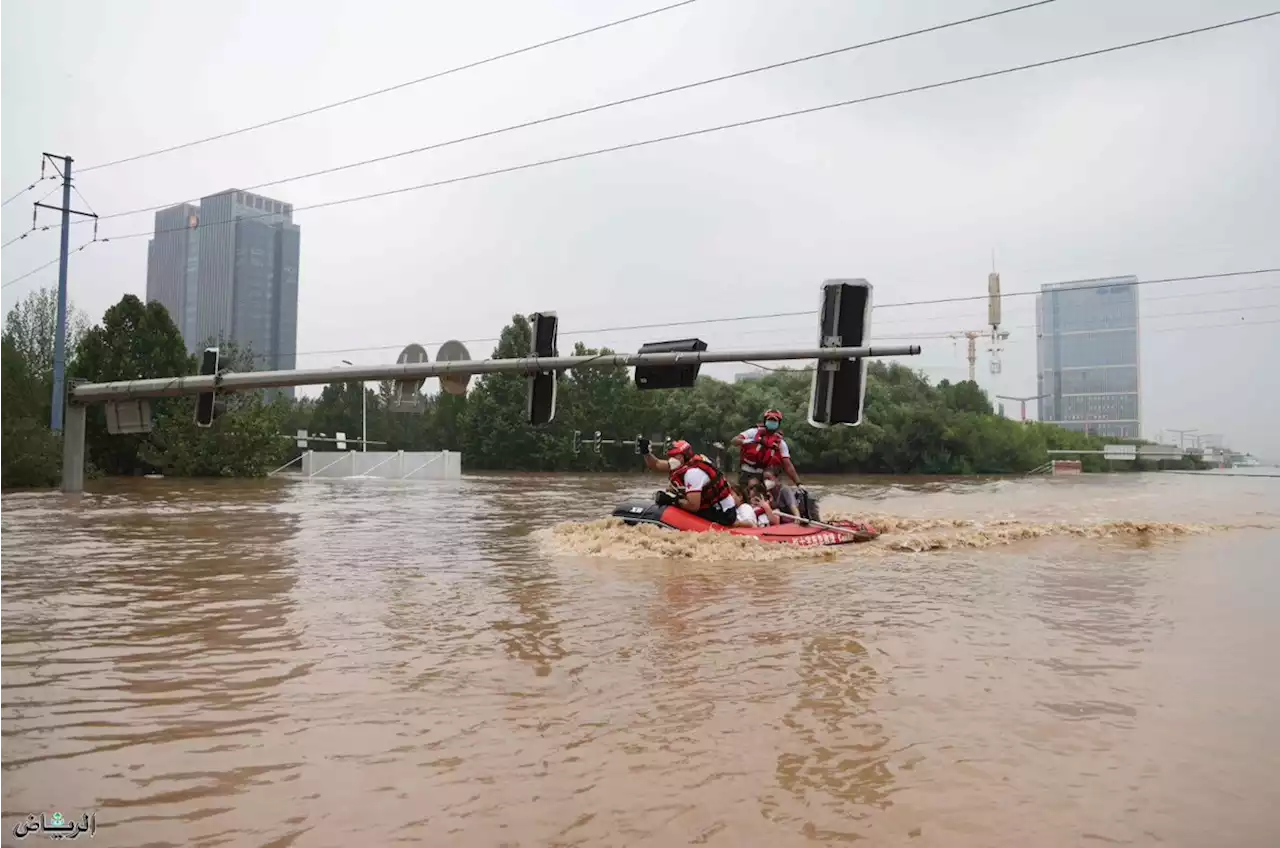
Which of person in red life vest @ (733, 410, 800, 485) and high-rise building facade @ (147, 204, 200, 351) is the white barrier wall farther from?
person in red life vest @ (733, 410, 800, 485)

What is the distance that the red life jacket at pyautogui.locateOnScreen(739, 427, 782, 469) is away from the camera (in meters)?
13.2

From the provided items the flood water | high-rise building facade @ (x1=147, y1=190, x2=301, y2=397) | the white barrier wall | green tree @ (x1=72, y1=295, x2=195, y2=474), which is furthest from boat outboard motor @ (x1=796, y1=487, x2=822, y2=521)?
green tree @ (x1=72, y1=295, x2=195, y2=474)

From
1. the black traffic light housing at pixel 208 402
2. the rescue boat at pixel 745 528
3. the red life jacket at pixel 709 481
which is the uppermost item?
the black traffic light housing at pixel 208 402

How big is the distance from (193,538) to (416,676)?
9.77 metres

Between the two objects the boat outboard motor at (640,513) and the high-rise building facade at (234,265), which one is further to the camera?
the high-rise building facade at (234,265)

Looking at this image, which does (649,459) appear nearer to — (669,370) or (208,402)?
(669,370)

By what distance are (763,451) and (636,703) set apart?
342 inches

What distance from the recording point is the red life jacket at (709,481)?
12.5 metres

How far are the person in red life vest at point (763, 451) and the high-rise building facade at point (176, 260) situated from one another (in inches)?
854

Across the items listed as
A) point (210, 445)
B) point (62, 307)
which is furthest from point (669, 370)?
point (210, 445)

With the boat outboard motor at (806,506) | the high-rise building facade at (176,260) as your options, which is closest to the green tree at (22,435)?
the high-rise building facade at (176,260)

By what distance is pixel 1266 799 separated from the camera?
3.55 meters

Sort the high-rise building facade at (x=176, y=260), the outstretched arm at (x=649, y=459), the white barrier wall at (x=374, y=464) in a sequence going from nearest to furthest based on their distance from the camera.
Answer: the outstretched arm at (x=649, y=459)
the high-rise building facade at (x=176, y=260)
the white barrier wall at (x=374, y=464)

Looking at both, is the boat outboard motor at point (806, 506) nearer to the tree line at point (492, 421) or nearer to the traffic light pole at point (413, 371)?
the traffic light pole at point (413, 371)
